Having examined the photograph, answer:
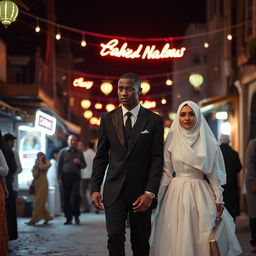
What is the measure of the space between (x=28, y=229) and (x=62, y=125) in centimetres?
1730

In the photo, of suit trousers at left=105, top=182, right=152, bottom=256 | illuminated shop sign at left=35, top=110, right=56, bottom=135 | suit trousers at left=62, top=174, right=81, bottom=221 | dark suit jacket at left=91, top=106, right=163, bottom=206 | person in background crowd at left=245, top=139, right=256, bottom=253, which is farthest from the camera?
illuminated shop sign at left=35, top=110, right=56, bottom=135

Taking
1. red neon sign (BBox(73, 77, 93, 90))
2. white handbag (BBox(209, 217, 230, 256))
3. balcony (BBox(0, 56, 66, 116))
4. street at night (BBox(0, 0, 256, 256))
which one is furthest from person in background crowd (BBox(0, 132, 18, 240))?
red neon sign (BBox(73, 77, 93, 90))

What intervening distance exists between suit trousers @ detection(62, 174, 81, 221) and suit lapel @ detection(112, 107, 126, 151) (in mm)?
10055

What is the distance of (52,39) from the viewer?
1410 inches

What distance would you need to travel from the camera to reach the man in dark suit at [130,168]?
6.63 m

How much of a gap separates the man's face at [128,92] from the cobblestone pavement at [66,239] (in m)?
4.22

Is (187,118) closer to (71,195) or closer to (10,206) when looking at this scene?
(10,206)

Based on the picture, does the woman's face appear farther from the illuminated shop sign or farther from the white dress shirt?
the illuminated shop sign

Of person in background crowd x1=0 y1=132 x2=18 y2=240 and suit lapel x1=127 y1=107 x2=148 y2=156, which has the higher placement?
suit lapel x1=127 y1=107 x2=148 y2=156

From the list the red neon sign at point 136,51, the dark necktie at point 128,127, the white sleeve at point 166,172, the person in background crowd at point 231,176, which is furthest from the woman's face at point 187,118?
the red neon sign at point 136,51

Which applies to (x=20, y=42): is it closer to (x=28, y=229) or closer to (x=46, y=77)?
(x=46, y=77)

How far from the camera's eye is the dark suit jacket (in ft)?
21.9

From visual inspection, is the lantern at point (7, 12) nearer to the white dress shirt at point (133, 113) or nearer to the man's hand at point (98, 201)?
the white dress shirt at point (133, 113)

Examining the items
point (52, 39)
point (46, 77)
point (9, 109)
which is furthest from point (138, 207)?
point (52, 39)
